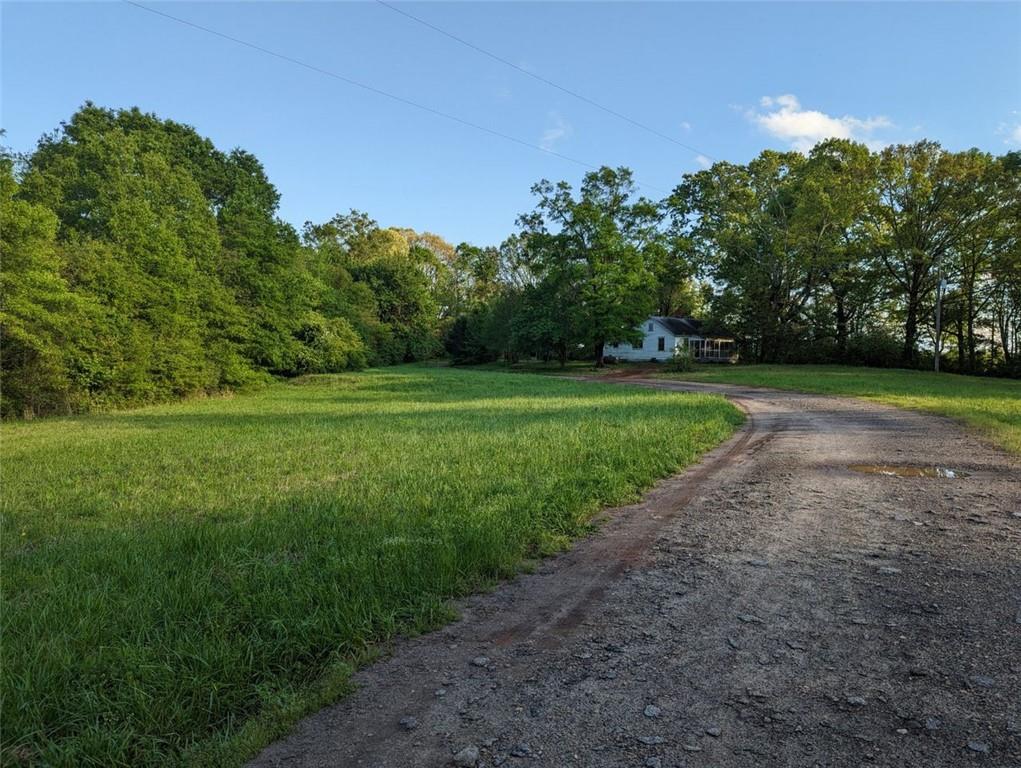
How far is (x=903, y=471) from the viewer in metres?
7.20

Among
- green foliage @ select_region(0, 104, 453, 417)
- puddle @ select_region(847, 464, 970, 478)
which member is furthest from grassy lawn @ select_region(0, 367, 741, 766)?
green foliage @ select_region(0, 104, 453, 417)

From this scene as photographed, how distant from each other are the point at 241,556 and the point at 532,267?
4555 centimetres

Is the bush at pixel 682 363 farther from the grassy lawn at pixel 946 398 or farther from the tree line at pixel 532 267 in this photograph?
the grassy lawn at pixel 946 398

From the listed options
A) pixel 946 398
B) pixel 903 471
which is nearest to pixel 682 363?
pixel 946 398

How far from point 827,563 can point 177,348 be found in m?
22.6

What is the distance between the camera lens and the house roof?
5241 cm

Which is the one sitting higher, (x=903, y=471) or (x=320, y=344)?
(x=320, y=344)

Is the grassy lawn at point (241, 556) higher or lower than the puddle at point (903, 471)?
lower

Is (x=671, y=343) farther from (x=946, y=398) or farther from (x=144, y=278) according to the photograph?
(x=144, y=278)

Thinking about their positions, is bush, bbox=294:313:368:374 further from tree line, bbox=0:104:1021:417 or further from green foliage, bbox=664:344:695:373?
green foliage, bbox=664:344:695:373

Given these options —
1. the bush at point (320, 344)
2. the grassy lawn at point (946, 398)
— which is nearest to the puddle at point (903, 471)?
the grassy lawn at point (946, 398)

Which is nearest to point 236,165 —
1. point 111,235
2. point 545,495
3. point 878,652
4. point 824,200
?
point 111,235

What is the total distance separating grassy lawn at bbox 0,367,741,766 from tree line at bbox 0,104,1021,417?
8.61 metres

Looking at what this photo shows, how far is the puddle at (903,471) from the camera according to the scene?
700cm
